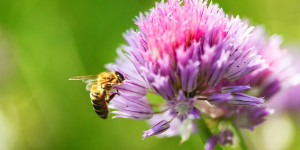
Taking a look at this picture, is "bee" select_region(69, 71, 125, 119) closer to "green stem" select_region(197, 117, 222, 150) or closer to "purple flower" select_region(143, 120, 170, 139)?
"purple flower" select_region(143, 120, 170, 139)

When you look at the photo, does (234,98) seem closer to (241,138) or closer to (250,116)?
(250,116)

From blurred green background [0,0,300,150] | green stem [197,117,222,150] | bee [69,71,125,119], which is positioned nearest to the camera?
green stem [197,117,222,150]

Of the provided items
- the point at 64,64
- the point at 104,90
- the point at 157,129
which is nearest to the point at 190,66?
the point at 157,129

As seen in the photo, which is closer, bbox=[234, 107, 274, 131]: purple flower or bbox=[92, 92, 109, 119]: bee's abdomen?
bbox=[234, 107, 274, 131]: purple flower

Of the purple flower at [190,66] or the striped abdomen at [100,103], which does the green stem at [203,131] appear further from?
the striped abdomen at [100,103]

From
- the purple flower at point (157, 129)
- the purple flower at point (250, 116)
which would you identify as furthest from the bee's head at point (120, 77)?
the purple flower at point (250, 116)

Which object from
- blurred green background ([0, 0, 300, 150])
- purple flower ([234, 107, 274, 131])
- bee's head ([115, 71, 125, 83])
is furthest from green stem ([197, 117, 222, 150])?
blurred green background ([0, 0, 300, 150])

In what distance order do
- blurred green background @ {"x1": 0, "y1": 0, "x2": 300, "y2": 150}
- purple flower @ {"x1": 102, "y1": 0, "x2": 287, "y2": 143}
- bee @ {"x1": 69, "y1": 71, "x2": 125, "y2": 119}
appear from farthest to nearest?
1. blurred green background @ {"x1": 0, "y1": 0, "x2": 300, "y2": 150}
2. bee @ {"x1": 69, "y1": 71, "x2": 125, "y2": 119}
3. purple flower @ {"x1": 102, "y1": 0, "x2": 287, "y2": 143}

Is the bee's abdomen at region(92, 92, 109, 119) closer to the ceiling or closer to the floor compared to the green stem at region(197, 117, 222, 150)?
closer to the ceiling

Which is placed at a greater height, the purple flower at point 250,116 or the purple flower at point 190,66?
the purple flower at point 190,66
